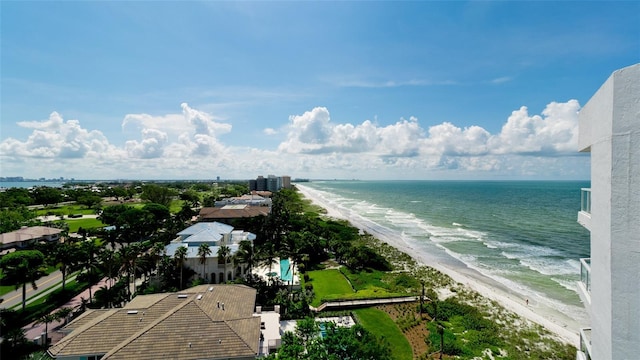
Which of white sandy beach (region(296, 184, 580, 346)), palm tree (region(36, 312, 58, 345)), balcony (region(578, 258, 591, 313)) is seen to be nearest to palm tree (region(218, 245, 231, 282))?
palm tree (region(36, 312, 58, 345))

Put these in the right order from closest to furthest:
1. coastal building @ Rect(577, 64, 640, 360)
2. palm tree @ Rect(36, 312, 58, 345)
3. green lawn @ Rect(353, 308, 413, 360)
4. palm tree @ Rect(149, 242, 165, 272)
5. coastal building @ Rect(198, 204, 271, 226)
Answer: coastal building @ Rect(577, 64, 640, 360)
palm tree @ Rect(36, 312, 58, 345)
green lawn @ Rect(353, 308, 413, 360)
palm tree @ Rect(149, 242, 165, 272)
coastal building @ Rect(198, 204, 271, 226)

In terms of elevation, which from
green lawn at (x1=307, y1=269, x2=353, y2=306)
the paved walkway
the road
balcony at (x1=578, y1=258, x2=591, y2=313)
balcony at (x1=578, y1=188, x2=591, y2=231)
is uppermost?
balcony at (x1=578, y1=188, x2=591, y2=231)

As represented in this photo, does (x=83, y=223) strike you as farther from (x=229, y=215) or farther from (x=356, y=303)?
(x=356, y=303)

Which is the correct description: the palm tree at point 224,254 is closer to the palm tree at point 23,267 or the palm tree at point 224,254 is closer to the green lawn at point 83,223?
the palm tree at point 23,267

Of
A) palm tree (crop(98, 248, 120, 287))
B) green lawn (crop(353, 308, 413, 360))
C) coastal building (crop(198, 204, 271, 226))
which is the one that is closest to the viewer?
green lawn (crop(353, 308, 413, 360))

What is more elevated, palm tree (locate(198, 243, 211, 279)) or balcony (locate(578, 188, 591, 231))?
balcony (locate(578, 188, 591, 231))

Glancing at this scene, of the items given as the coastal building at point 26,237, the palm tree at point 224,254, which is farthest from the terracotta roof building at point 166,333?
the coastal building at point 26,237

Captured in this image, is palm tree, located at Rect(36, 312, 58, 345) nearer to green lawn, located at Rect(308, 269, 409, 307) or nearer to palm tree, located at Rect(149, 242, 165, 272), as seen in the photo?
palm tree, located at Rect(149, 242, 165, 272)
